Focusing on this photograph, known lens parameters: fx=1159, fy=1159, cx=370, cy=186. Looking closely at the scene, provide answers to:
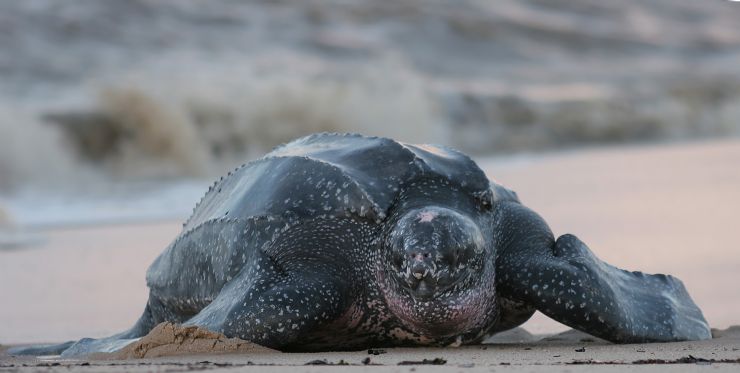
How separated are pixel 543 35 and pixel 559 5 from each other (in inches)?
217

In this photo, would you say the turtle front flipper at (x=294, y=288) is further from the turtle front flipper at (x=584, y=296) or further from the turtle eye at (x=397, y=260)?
the turtle front flipper at (x=584, y=296)

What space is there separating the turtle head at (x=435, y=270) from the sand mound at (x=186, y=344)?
17.6 inches

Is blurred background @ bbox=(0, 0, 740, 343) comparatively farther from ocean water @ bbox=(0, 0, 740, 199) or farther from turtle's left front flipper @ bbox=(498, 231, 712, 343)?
turtle's left front flipper @ bbox=(498, 231, 712, 343)

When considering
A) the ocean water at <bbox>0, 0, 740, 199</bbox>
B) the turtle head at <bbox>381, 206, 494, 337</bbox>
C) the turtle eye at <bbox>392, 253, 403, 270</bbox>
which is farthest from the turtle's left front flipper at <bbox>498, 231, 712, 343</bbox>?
the ocean water at <bbox>0, 0, 740, 199</bbox>

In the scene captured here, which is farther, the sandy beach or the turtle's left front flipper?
the turtle's left front flipper

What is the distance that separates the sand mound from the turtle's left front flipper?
866 millimetres

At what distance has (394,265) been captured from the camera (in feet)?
11.3

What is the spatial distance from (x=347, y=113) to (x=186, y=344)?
65.9 feet

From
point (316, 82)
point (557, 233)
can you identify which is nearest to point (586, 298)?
point (557, 233)

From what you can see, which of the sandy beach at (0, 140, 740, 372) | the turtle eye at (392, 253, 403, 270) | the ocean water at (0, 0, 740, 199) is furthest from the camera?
the ocean water at (0, 0, 740, 199)

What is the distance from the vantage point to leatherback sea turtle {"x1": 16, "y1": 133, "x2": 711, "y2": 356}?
3420mm

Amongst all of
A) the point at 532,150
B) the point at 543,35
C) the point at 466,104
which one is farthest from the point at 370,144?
the point at 543,35

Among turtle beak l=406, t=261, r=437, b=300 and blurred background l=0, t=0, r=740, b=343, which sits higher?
blurred background l=0, t=0, r=740, b=343

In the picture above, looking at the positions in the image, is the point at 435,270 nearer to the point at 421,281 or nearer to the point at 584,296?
the point at 421,281
